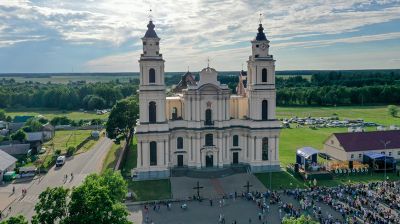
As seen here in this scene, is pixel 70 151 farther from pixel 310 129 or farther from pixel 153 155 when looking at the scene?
pixel 310 129

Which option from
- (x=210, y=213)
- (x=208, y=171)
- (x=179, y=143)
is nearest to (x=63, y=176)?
(x=179, y=143)

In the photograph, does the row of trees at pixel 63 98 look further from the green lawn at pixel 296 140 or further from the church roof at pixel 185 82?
the green lawn at pixel 296 140

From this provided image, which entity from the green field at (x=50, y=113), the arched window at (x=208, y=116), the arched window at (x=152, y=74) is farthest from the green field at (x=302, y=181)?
the green field at (x=50, y=113)

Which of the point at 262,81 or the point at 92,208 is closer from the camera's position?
the point at 92,208

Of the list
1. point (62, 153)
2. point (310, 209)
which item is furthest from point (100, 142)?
point (310, 209)

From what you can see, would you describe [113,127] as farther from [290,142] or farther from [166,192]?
[290,142]

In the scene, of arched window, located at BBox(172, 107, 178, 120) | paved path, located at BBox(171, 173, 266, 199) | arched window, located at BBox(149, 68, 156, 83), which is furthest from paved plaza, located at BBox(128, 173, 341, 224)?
arched window, located at BBox(149, 68, 156, 83)
